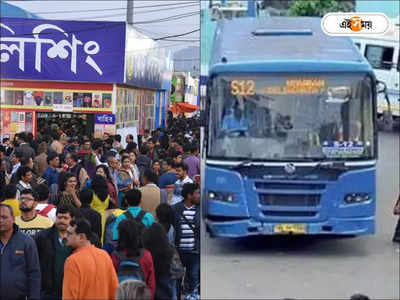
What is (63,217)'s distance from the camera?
9.85 ft

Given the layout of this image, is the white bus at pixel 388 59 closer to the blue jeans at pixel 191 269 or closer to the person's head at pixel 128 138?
the blue jeans at pixel 191 269

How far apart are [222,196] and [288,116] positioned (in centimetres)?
94

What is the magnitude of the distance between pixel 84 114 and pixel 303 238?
292 inches

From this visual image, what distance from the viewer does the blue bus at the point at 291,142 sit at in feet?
25.6

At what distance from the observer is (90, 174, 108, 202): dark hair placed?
8.86 feet

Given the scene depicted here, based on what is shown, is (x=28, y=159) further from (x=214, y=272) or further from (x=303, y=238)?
(x=303, y=238)

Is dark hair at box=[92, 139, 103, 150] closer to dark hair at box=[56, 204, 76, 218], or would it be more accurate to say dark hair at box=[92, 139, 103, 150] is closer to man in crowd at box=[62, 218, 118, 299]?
dark hair at box=[56, 204, 76, 218]

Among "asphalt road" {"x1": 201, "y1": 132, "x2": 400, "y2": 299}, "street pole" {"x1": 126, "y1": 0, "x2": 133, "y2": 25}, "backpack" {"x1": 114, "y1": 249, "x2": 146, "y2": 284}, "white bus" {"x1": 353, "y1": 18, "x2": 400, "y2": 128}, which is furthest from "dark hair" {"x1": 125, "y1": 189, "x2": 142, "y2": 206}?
"white bus" {"x1": 353, "y1": 18, "x2": 400, "y2": 128}

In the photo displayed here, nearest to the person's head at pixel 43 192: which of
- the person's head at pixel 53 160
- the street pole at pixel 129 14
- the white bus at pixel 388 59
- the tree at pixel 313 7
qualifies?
the person's head at pixel 53 160

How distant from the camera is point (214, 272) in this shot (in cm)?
813

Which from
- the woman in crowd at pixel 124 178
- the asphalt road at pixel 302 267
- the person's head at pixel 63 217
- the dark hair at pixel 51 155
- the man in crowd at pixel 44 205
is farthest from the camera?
the asphalt road at pixel 302 267

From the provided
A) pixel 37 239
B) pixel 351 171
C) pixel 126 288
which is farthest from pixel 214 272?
pixel 126 288

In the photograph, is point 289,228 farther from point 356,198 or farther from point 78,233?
point 78,233

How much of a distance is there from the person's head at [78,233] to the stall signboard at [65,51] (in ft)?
2.16
